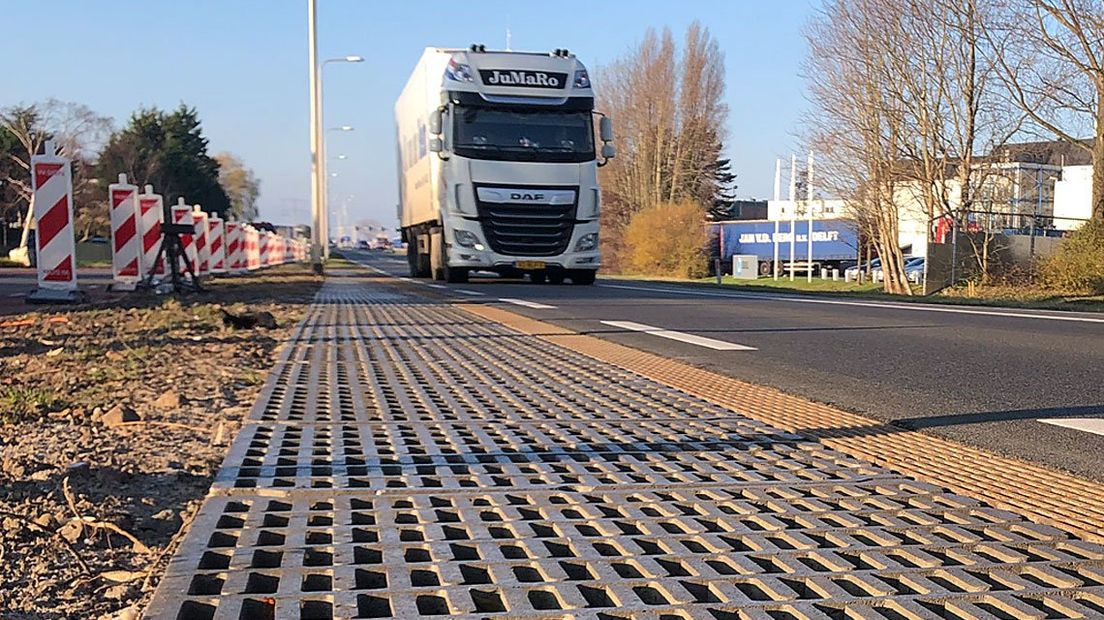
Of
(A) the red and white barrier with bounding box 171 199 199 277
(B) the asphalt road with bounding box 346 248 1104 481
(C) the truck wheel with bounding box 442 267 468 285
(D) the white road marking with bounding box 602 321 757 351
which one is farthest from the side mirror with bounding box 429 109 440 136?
(D) the white road marking with bounding box 602 321 757 351

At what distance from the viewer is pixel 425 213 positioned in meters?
20.8

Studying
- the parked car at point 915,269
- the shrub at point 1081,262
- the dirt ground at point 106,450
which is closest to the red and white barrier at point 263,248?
the parked car at point 915,269

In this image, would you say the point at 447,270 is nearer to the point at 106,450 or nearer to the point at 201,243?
the point at 201,243

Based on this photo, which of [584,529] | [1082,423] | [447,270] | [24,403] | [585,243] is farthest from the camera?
[447,270]

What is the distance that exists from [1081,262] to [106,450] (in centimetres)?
2124

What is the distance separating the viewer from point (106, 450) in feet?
11.7

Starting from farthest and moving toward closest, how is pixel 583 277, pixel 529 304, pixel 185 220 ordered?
pixel 583 277 < pixel 185 220 < pixel 529 304

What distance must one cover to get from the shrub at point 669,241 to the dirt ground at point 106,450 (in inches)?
1597

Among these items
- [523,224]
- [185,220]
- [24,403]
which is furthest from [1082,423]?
[185,220]

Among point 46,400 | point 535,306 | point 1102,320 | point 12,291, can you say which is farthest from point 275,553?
point 12,291

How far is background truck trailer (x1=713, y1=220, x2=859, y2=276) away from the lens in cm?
5300

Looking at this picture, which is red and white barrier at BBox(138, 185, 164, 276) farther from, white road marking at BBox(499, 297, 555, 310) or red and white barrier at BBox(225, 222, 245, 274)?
red and white barrier at BBox(225, 222, 245, 274)

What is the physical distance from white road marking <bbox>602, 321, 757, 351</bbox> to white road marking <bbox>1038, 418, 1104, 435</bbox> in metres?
3.09

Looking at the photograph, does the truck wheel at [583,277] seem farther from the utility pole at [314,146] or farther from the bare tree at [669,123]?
the bare tree at [669,123]
